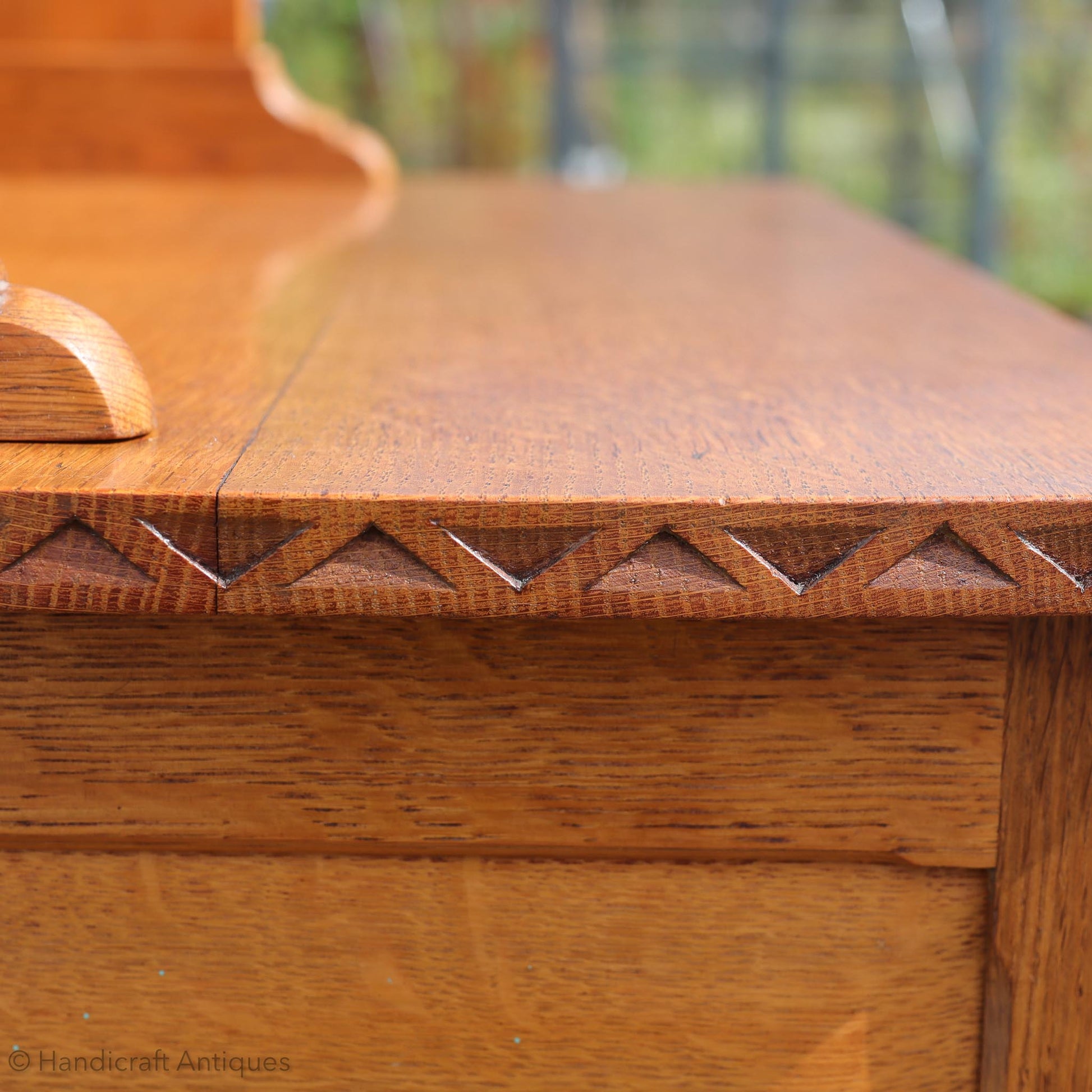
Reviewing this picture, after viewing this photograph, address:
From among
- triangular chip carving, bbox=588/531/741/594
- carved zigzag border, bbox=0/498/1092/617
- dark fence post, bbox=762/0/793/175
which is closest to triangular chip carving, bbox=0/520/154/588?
carved zigzag border, bbox=0/498/1092/617

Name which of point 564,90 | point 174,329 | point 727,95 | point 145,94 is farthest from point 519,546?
point 727,95

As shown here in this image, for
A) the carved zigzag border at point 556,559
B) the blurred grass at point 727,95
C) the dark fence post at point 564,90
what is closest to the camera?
the carved zigzag border at point 556,559

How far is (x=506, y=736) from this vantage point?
1.15 feet

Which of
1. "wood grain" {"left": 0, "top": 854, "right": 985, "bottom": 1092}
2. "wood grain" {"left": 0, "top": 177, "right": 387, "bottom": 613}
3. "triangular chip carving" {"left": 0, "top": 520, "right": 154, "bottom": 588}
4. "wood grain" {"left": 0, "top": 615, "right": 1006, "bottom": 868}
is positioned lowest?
"wood grain" {"left": 0, "top": 854, "right": 985, "bottom": 1092}

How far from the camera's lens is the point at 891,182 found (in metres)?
4.03

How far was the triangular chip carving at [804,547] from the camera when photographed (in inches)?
11.7

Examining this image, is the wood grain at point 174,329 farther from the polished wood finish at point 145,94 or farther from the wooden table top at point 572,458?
the polished wood finish at point 145,94

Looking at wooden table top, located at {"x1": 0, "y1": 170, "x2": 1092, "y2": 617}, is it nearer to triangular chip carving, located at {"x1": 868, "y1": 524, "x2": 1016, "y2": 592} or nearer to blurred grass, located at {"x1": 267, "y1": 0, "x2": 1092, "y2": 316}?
triangular chip carving, located at {"x1": 868, "y1": 524, "x2": 1016, "y2": 592}

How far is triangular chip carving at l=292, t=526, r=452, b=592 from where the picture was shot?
299 mm

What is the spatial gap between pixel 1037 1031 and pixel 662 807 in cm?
12

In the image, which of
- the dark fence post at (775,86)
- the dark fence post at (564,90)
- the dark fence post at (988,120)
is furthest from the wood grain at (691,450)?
the dark fence post at (988,120)

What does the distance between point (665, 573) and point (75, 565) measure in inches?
5.1

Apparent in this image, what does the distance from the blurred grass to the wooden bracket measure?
11.8 ft

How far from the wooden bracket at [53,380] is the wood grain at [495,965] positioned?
0.11 meters
